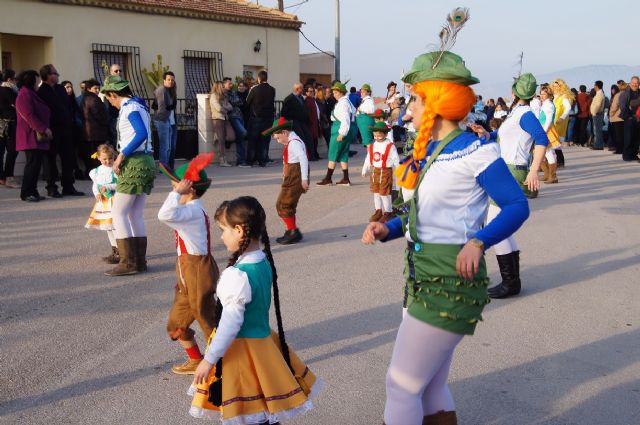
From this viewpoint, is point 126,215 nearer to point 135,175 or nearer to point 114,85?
point 135,175

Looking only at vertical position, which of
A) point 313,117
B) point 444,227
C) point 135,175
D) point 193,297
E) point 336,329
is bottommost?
point 336,329

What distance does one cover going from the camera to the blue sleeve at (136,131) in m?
6.69

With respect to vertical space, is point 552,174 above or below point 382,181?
below

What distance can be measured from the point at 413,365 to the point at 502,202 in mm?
760

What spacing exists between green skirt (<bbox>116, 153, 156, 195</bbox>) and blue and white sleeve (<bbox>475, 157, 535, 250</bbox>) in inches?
180

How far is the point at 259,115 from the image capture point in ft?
53.4

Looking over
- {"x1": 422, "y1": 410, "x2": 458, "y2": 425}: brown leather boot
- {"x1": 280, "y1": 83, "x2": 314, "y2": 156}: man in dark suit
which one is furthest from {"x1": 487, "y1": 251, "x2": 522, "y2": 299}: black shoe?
{"x1": 280, "y1": 83, "x2": 314, "y2": 156}: man in dark suit

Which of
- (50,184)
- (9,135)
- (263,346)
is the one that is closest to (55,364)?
(263,346)

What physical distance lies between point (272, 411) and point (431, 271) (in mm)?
954

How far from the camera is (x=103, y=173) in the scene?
7.20 meters

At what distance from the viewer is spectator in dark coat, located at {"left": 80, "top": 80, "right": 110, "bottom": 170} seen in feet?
39.7

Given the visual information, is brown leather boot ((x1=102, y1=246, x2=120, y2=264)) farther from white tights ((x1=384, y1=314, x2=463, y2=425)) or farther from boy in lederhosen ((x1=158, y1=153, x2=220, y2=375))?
white tights ((x1=384, y1=314, x2=463, y2=425))

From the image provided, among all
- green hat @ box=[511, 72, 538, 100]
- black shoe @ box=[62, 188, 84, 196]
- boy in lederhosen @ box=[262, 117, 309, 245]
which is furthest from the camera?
black shoe @ box=[62, 188, 84, 196]

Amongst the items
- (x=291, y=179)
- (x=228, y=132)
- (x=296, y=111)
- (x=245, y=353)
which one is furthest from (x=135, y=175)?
(x=228, y=132)
